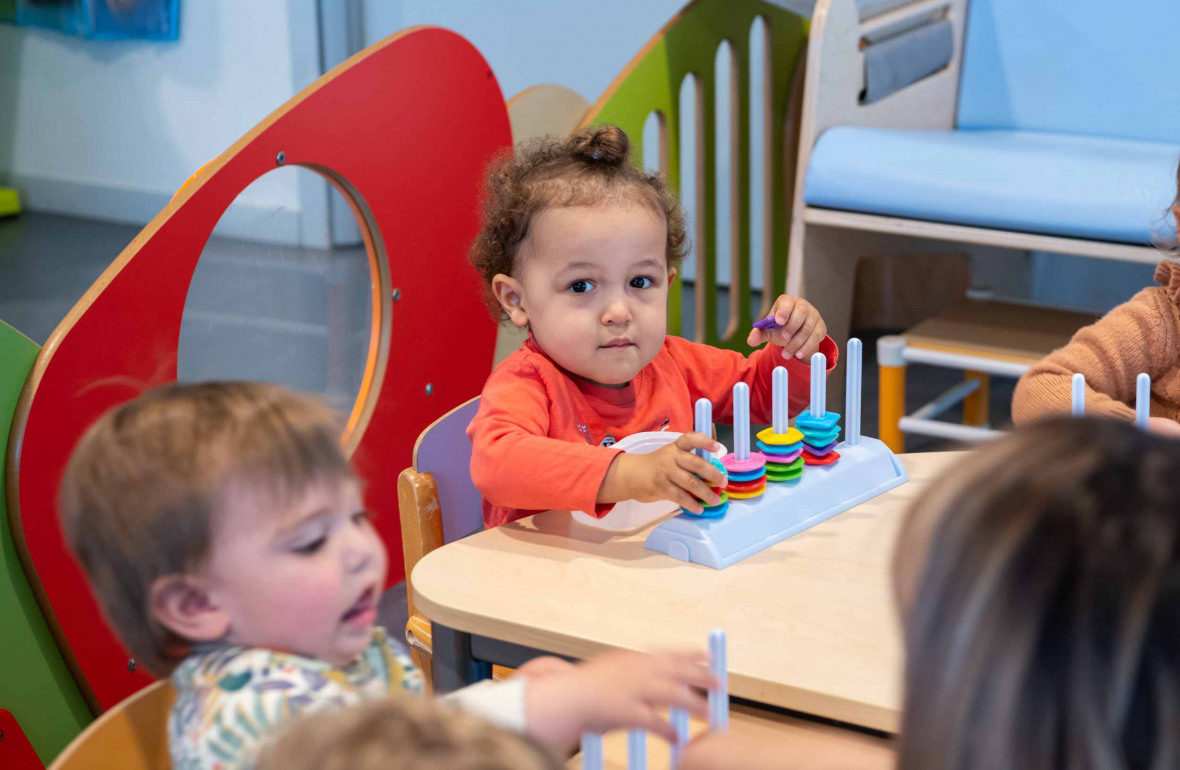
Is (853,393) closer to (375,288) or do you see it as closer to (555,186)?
(555,186)

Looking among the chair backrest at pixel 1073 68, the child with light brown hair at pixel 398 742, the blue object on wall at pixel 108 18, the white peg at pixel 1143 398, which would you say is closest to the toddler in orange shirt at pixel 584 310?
the white peg at pixel 1143 398

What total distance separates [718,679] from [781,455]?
1.43 feet

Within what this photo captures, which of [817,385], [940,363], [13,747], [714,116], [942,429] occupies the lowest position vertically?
[13,747]

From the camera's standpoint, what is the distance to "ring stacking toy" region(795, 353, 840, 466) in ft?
3.64

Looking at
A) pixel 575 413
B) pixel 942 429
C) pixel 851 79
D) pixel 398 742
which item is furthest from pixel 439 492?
pixel 851 79

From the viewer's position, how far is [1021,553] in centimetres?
45

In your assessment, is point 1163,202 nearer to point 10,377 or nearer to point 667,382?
point 667,382

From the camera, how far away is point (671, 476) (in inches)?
39.0

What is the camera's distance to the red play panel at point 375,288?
1306 mm

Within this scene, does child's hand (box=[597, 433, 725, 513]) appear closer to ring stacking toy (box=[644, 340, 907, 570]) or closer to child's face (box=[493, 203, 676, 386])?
ring stacking toy (box=[644, 340, 907, 570])

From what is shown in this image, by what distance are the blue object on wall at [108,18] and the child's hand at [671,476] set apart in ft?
11.9

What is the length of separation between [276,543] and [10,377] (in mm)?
699

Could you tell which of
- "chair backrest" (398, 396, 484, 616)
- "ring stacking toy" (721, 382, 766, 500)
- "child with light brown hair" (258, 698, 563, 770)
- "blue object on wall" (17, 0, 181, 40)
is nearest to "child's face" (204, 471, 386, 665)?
"child with light brown hair" (258, 698, 563, 770)

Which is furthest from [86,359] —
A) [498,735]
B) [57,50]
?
[57,50]
